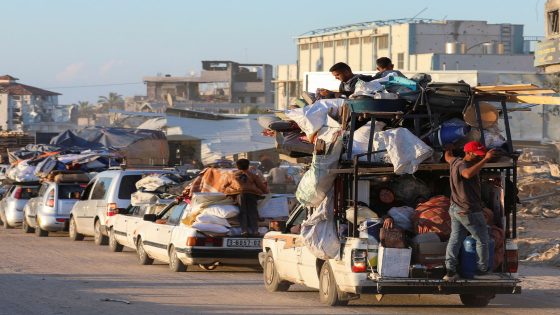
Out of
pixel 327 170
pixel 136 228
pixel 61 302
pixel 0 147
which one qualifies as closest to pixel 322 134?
pixel 327 170

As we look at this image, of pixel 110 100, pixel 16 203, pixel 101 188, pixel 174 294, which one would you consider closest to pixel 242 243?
pixel 174 294

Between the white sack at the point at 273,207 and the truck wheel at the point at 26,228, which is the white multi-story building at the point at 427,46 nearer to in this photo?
the truck wheel at the point at 26,228

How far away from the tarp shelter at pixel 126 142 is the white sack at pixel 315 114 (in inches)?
1228

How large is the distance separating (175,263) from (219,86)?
115 m

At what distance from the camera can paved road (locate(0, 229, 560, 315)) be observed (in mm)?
13938

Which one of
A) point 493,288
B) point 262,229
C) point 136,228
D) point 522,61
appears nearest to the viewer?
point 493,288

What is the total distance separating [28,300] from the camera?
1478cm

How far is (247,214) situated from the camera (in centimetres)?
1906

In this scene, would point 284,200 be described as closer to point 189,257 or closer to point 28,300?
point 189,257

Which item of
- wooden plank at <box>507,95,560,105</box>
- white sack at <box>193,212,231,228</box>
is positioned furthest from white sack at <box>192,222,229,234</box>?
wooden plank at <box>507,95,560,105</box>

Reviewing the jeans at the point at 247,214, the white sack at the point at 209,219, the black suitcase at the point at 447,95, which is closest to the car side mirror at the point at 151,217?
the white sack at the point at 209,219

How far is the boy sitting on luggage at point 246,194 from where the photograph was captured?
19.0 meters

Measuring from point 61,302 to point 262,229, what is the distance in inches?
207

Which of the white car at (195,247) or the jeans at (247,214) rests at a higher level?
the jeans at (247,214)
